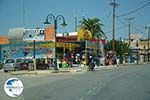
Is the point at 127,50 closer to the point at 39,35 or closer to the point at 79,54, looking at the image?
the point at 79,54

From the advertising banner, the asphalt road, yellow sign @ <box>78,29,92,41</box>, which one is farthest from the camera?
yellow sign @ <box>78,29,92,41</box>

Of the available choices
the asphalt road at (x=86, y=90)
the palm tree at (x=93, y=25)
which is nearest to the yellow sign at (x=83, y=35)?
the palm tree at (x=93, y=25)

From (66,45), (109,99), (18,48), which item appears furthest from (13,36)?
(109,99)

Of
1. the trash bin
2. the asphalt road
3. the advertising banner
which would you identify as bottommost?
the asphalt road

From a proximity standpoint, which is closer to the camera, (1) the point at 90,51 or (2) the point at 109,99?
(2) the point at 109,99

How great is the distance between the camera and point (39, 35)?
60312 mm

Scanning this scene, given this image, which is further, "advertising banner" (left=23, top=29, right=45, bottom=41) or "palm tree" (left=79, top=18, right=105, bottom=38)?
"palm tree" (left=79, top=18, right=105, bottom=38)

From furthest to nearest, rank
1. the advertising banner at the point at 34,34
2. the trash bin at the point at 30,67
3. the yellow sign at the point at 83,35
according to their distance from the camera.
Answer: the yellow sign at the point at 83,35 < the advertising banner at the point at 34,34 < the trash bin at the point at 30,67

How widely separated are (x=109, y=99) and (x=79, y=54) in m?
56.4

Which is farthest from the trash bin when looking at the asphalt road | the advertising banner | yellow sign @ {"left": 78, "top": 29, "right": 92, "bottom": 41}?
the asphalt road

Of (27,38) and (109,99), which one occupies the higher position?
(27,38)

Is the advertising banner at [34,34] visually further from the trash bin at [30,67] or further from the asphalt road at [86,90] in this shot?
the asphalt road at [86,90]

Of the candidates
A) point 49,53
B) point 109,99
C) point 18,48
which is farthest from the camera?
point 18,48

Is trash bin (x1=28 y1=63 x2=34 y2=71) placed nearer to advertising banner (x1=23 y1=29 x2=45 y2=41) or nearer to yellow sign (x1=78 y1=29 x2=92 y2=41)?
advertising banner (x1=23 y1=29 x2=45 y2=41)
